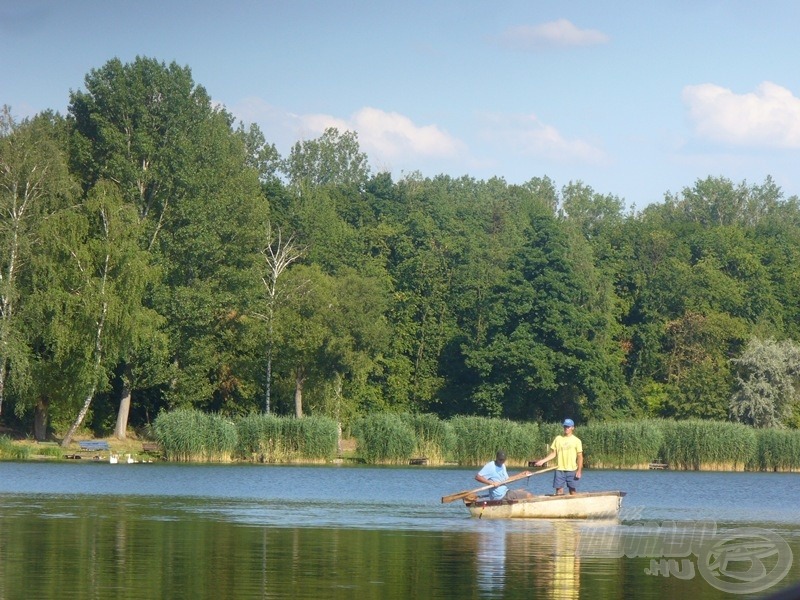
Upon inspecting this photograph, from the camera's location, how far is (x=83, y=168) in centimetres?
7038

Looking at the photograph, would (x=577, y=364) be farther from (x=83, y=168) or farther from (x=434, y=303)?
(x=83, y=168)

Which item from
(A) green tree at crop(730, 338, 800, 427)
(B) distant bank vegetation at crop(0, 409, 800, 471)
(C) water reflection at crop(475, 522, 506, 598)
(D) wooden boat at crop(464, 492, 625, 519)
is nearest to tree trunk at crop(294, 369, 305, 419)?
(B) distant bank vegetation at crop(0, 409, 800, 471)

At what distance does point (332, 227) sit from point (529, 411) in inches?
627

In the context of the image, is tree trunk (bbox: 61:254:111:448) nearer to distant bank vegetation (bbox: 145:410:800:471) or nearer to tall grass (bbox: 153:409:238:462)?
distant bank vegetation (bbox: 145:410:800:471)

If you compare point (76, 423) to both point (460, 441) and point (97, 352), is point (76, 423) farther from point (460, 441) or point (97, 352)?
point (460, 441)

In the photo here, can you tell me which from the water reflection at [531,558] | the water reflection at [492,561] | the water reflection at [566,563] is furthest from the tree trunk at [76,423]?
the water reflection at [492,561]

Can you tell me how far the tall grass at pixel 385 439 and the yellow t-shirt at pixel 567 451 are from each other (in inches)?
1170

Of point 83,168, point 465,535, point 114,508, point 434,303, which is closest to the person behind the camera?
point 465,535

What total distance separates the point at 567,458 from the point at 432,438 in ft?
101

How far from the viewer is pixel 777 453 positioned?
61.9 meters

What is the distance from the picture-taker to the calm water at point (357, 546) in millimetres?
16172

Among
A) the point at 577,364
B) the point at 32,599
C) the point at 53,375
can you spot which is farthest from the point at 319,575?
the point at 577,364

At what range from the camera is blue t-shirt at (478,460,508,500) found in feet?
97.3

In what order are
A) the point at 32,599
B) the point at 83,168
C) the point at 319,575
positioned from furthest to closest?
the point at 83,168
the point at 319,575
the point at 32,599
